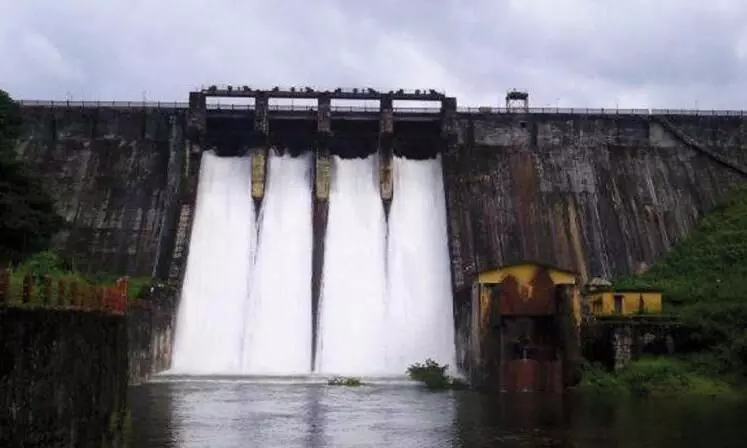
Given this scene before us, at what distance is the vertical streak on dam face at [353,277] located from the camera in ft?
136

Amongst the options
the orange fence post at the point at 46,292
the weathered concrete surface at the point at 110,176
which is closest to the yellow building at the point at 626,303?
the weathered concrete surface at the point at 110,176

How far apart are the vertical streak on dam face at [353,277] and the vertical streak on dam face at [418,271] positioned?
579 millimetres

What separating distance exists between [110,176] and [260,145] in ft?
24.6

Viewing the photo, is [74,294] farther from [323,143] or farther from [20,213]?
[323,143]

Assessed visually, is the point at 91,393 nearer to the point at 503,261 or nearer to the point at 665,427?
the point at 665,427

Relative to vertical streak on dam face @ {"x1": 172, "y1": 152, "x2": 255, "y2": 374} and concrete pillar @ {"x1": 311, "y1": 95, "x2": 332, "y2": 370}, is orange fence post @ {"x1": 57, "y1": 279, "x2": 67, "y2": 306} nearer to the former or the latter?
vertical streak on dam face @ {"x1": 172, "y1": 152, "x2": 255, "y2": 374}

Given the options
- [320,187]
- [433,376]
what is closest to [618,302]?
[433,376]

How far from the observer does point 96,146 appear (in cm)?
4947

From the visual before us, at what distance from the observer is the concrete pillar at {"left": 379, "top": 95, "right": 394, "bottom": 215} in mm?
47688

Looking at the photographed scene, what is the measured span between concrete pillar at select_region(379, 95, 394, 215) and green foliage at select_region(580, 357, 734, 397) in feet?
Answer: 55.3

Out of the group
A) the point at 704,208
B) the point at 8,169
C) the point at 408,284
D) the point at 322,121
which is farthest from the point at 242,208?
the point at 704,208

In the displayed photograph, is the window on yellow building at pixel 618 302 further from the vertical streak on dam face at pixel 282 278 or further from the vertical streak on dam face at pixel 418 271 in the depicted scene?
the vertical streak on dam face at pixel 282 278

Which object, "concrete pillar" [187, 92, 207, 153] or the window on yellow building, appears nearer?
the window on yellow building

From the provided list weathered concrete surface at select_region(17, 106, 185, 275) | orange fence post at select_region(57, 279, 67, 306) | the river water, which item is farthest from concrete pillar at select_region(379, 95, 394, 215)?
orange fence post at select_region(57, 279, 67, 306)
